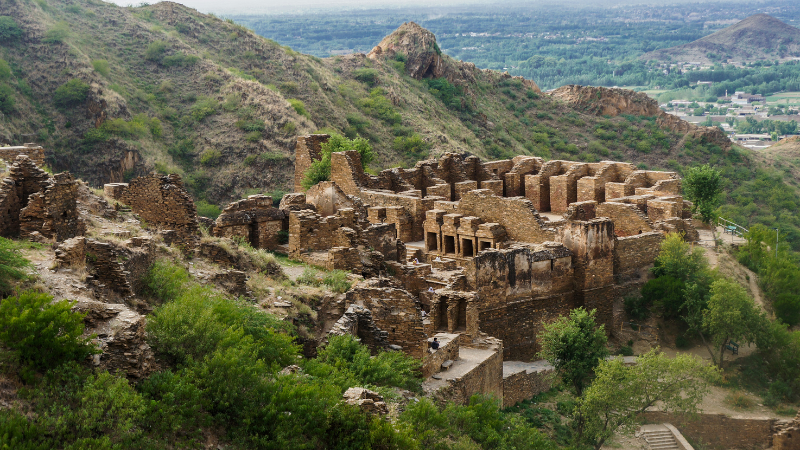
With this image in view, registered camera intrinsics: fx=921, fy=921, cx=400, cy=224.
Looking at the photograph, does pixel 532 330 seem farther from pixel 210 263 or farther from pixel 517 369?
pixel 210 263

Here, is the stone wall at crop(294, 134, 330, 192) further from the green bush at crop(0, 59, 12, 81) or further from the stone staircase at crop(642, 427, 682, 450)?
the green bush at crop(0, 59, 12, 81)

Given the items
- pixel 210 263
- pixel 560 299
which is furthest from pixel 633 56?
pixel 210 263

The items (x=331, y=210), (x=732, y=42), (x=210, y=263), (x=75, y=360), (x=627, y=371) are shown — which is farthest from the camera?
(x=732, y=42)

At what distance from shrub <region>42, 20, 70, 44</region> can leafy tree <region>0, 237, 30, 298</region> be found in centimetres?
6173

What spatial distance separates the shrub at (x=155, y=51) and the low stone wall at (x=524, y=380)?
198 ft

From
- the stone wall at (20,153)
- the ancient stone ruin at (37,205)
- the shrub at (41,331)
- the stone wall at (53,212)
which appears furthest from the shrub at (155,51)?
the shrub at (41,331)

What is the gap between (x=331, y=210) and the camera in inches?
1220

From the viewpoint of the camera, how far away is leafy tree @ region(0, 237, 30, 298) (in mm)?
14289

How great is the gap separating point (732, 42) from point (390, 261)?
567 feet

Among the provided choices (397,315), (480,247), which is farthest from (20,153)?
(480,247)

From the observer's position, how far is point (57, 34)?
73.4 m

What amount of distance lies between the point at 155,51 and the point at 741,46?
135047mm

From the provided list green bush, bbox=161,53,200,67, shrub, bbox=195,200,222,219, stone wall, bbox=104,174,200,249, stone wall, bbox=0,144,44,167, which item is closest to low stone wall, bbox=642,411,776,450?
stone wall, bbox=104,174,200,249

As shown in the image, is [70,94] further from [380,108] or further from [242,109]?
[380,108]
